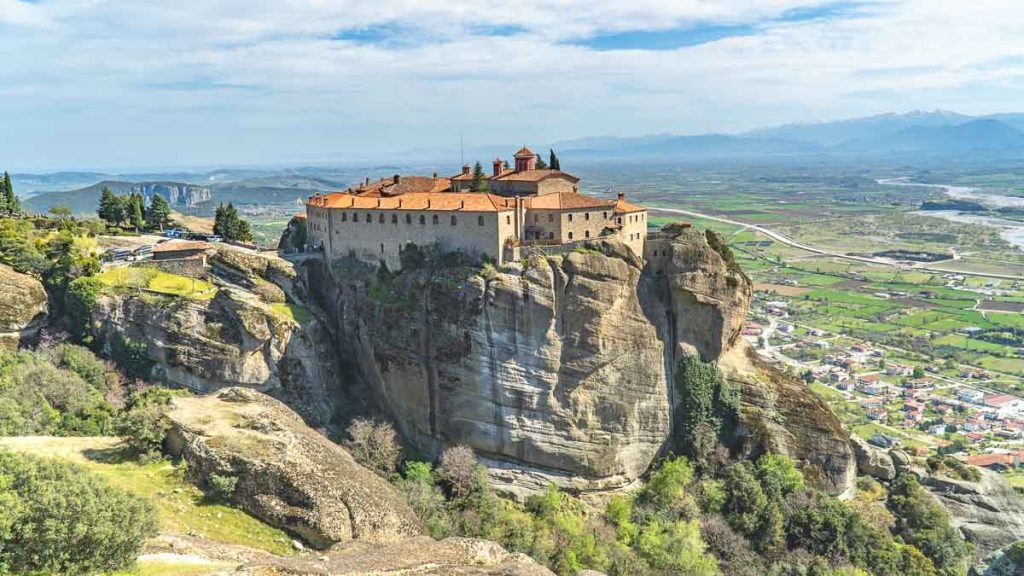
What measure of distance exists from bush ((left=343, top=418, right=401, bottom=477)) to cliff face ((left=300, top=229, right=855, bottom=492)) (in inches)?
112

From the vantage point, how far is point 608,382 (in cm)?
4909

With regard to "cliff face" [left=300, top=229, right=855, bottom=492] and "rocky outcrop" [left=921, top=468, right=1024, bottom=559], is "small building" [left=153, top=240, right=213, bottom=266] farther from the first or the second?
"rocky outcrop" [left=921, top=468, right=1024, bottom=559]

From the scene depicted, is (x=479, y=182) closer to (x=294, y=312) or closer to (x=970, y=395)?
(x=294, y=312)

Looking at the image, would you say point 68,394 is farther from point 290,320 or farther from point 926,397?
point 926,397

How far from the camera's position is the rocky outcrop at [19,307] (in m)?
48.2

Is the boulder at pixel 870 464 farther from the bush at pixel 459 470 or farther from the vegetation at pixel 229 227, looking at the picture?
the vegetation at pixel 229 227

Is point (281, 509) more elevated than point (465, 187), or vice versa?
point (465, 187)

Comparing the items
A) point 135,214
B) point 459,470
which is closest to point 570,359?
point 459,470

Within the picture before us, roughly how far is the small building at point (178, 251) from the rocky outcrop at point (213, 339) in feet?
15.8

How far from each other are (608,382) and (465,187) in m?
20.9

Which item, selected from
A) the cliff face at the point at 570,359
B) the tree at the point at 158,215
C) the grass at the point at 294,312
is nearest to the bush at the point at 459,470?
the cliff face at the point at 570,359

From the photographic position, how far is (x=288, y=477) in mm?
27078

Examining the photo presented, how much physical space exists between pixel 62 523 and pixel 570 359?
3395cm

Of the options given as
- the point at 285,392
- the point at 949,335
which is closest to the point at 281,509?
the point at 285,392
